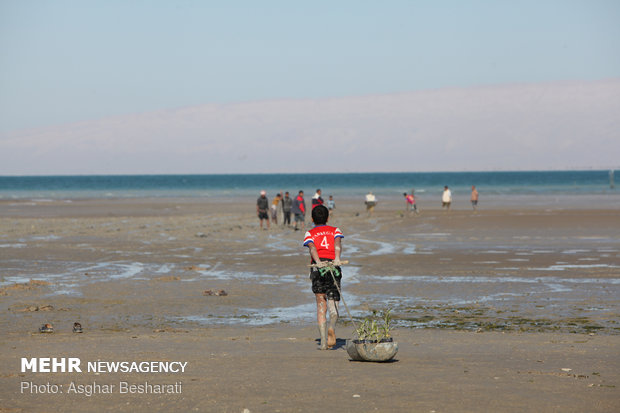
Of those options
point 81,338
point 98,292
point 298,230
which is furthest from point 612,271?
point 298,230

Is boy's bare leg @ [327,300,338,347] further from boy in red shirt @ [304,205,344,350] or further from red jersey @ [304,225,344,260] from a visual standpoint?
red jersey @ [304,225,344,260]

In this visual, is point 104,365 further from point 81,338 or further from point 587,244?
point 587,244

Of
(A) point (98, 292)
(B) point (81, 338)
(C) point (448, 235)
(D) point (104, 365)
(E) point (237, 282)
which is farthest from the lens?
(C) point (448, 235)

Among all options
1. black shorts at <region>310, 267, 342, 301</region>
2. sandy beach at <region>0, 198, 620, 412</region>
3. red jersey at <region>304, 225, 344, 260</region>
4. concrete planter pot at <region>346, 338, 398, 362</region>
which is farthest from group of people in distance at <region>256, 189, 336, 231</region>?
concrete planter pot at <region>346, 338, 398, 362</region>

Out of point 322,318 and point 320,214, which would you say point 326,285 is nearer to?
point 322,318

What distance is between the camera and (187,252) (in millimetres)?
26875

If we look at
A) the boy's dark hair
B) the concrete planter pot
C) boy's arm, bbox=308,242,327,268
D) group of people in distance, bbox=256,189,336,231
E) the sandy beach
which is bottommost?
the sandy beach

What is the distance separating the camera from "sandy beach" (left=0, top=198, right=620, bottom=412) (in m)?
8.14

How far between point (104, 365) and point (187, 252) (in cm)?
1734

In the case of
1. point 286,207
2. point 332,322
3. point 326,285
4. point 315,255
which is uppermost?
point 315,255

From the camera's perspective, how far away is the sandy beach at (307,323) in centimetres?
814

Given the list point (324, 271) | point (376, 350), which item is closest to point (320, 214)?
point (324, 271)

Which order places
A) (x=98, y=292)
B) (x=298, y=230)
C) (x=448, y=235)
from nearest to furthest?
(x=98, y=292) → (x=448, y=235) → (x=298, y=230)

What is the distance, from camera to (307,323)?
1343cm
